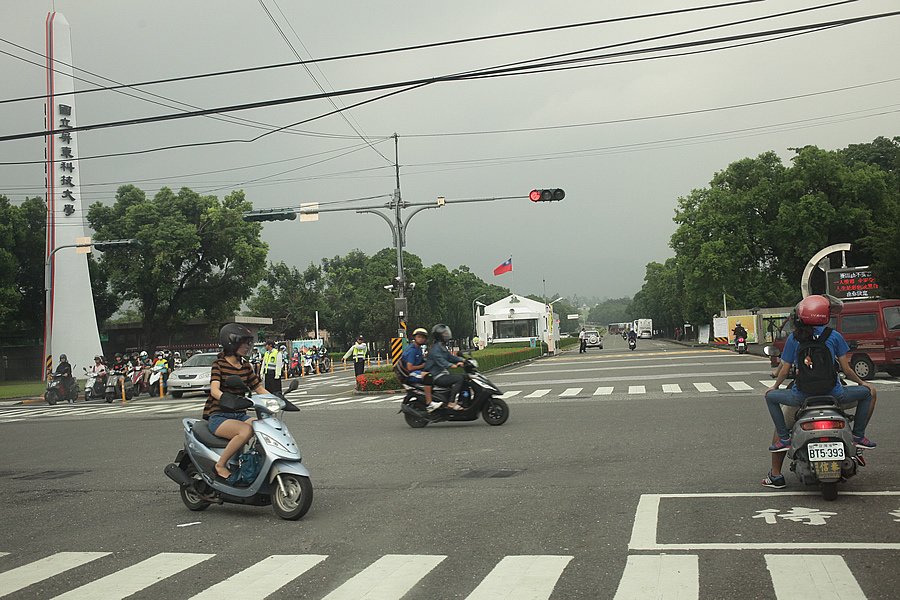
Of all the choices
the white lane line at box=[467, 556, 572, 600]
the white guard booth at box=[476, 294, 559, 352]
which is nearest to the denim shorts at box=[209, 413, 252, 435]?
the white lane line at box=[467, 556, 572, 600]

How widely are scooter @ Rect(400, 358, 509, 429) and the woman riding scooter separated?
806cm

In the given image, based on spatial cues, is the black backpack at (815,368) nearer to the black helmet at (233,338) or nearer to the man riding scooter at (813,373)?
the man riding scooter at (813,373)

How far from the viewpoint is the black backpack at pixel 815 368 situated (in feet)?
→ 26.6

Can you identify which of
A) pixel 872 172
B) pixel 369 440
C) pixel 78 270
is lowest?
pixel 369 440

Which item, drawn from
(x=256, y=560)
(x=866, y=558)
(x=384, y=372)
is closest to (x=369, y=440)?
(x=256, y=560)

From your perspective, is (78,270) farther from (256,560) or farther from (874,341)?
(256,560)

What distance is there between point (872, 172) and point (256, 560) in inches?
2296

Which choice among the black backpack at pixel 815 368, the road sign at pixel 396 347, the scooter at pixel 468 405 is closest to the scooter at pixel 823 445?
the black backpack at pixel 815 368

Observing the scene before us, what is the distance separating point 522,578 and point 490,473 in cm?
470

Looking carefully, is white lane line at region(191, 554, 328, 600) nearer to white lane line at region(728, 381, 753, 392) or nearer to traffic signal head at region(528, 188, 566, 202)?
white lane line at region(728, 381, 753, 392)

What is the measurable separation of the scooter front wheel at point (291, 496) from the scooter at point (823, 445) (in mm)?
4246

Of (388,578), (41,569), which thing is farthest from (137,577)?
(388,578)

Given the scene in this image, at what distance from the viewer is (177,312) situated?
62.3 metres

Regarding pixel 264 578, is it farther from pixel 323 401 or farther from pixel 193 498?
pixel 323 401
